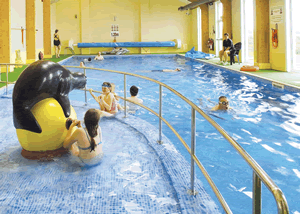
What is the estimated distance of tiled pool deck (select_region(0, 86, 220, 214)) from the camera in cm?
240

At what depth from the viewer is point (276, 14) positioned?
11656 mm

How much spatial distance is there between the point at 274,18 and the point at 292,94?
207 inches

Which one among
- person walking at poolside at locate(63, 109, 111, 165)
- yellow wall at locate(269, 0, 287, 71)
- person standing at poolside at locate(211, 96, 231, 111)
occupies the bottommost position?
person walking at poolside at locate(63, 109, 111, 165)

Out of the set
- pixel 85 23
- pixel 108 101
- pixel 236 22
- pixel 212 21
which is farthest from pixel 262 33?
pixel 85 23

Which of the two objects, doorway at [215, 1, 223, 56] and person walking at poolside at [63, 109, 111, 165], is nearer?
person walking at poolside at [63, 109, 111, 165]

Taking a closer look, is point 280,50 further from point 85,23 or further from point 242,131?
point 85,23

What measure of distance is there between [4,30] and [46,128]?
377 inches

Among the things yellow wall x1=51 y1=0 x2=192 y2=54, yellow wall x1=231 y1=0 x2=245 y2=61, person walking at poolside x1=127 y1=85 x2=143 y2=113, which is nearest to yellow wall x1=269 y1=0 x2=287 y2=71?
yellow wall x1=231 y1=0 x2=245 y2=61

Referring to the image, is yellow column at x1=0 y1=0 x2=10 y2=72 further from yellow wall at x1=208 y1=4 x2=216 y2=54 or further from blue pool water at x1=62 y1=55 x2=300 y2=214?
yellow wall at x1=208 y1=4 x2=216 y2=54

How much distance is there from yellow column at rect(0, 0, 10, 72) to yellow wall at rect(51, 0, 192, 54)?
1342 cm

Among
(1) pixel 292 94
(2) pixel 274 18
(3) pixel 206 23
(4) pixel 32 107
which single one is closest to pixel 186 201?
(4) pixel 32 107

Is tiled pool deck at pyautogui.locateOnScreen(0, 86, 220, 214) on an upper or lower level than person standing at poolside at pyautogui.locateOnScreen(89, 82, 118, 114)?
lower

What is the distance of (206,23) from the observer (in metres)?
21.4

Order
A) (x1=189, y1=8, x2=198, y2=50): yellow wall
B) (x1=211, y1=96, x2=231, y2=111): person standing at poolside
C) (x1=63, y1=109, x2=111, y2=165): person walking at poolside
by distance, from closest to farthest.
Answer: (x1=63, y1=109, x2=111, y2=165): person walking at poolside, (x1=211, y1=96, x2=231, y2=111): person standing at poolside, (x1=189, y1=8, x2=198, y2=50): yellow wall
